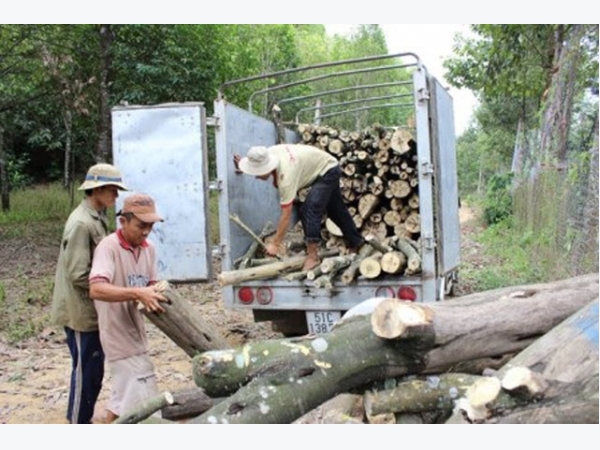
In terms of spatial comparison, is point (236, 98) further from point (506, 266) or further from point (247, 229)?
point (247, 229)

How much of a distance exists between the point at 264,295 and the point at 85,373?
1817mm

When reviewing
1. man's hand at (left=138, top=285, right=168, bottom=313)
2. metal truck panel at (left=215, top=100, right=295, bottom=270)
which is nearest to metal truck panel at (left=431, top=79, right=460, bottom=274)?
metal truck panel at (left=215, top=100, right=295, bottom=270)

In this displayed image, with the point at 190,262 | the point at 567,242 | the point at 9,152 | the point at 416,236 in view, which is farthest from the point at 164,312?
the point at 9,152

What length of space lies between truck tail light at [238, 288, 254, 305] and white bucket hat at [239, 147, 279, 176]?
3.03 ft

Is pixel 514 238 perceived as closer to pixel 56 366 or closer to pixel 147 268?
pixel 56 366

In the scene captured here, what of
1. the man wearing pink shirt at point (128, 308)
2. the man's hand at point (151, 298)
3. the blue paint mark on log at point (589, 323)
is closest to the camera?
the blue paint mark on log at point (589, 323)

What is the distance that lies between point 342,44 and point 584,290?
140ft

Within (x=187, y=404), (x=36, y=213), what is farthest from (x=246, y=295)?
(x=36, y=213)

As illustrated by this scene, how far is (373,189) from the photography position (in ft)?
20.4

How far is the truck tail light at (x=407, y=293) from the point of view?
15.4 feet

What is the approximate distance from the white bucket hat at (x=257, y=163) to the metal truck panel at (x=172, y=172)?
0.38m

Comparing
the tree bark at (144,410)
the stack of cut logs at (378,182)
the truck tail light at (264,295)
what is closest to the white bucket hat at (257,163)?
the truck tail light at (264,295)

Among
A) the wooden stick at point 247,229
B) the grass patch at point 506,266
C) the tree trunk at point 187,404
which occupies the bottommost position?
the tree trunk at point 187,404

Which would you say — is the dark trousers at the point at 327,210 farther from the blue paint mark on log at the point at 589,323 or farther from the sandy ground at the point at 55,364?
the blue paint mark on log at the point at 589,323
